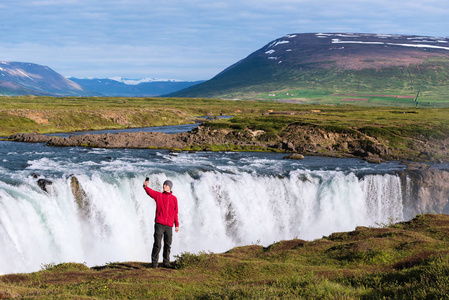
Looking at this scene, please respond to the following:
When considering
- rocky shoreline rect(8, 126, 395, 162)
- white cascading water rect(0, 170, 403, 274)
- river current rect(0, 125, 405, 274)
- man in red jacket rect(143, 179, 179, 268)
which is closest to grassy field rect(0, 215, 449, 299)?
man in red jacket rect(143, 179, 179, 268)

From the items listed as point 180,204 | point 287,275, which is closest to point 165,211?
point 287,275

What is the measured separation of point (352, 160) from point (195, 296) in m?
52.7

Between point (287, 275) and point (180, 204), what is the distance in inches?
830

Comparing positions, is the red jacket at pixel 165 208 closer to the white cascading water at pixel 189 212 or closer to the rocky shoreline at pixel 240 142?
the white cascading water at pixel 189 212

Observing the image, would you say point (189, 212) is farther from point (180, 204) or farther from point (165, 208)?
point (165, 208)

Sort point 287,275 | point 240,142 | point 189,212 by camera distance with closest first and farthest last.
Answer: point 287,275 → point 189,212 → point 240,142

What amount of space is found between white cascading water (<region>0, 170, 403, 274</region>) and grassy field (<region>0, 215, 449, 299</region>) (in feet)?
31.3

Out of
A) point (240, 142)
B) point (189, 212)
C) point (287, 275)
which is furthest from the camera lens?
point (240, 142)

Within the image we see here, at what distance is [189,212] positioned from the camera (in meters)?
37.2

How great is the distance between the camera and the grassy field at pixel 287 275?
12.5 metres

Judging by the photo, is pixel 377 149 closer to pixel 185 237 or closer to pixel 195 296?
pixel 185 237

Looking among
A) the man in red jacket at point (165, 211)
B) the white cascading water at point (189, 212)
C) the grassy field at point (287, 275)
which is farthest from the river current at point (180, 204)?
the man in red jacket at point (165, 211)

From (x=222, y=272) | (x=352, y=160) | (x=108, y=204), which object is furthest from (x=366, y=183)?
(x=222, y=272)

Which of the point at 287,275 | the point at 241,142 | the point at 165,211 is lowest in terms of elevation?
the point at 241,142
